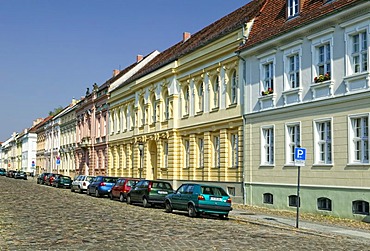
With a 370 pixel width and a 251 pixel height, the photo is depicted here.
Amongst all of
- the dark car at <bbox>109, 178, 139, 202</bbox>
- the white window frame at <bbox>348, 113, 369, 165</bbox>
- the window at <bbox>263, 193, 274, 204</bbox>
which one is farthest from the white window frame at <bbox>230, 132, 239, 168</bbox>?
the white window frame at <bbox>348, 113, 369, 165</bbox>

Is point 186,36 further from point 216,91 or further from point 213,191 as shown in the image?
point 213,191

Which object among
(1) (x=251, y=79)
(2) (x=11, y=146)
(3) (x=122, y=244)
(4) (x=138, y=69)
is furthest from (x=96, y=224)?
(2) (x=11, y=146)

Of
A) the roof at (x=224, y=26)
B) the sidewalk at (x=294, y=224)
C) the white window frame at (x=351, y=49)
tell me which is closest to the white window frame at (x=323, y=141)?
the white window frame at (x=351, y=49)

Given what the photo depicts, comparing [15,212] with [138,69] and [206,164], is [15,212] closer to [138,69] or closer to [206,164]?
[206,164]

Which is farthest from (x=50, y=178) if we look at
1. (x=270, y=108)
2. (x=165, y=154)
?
(x=270, y=108)

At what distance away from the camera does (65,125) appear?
79.8 metres

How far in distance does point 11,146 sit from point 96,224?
13770 cm

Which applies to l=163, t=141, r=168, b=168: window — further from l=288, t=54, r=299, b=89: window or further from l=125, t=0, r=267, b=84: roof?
l=288, t=54, r=299, b=89: window

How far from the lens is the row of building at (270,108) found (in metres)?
21.5

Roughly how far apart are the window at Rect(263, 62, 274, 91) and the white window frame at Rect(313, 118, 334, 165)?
13.8 ft

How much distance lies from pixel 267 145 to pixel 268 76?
3.47 metres

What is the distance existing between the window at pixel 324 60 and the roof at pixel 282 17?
1.25m

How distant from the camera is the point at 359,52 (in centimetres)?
2123

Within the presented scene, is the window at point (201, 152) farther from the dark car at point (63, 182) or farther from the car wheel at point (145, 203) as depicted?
the dark car at point (63, 182)
